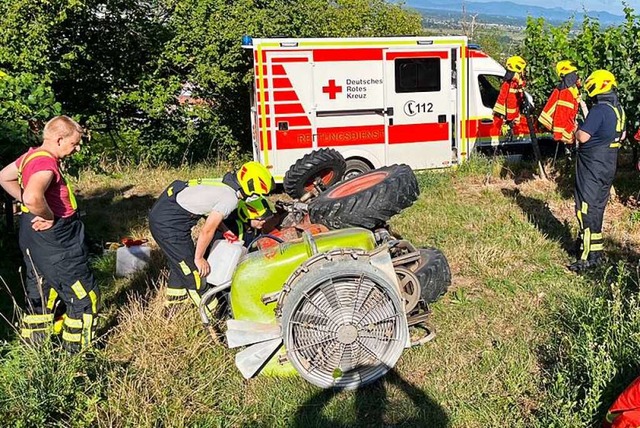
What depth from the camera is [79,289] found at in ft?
13.9

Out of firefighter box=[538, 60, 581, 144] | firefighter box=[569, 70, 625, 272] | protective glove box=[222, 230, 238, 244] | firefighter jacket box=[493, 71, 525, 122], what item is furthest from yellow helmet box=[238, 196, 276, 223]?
firefighter jacket box=[493, 71, 525, 122]

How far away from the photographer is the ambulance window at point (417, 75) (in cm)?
985

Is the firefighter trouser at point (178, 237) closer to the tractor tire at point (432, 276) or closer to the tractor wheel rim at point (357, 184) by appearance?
the tractor wheel rim at point (357, 184)

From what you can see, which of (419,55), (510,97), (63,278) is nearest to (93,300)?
(63,278)

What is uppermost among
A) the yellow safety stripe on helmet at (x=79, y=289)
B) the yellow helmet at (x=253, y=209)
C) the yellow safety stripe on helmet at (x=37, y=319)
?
the yellow helmet at (x=253, y=209)

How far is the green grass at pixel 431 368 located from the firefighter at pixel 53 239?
0.24 m

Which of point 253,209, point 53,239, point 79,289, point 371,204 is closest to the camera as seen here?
point 53,239

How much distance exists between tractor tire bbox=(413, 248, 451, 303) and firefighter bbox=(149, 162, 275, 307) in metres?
1.34

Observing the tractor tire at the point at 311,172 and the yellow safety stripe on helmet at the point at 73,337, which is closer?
the yellow safety stripe on helmet at the point at 73,337

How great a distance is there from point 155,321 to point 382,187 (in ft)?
6.31

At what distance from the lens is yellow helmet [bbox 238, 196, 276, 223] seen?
5562 millimetres

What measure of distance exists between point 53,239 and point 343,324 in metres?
1.94

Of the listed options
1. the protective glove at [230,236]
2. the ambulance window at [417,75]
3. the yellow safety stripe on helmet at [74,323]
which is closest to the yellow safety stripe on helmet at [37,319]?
the yellow safety stripe on helmet at [74,323]

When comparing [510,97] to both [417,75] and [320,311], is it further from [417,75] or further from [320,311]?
[320,311]
